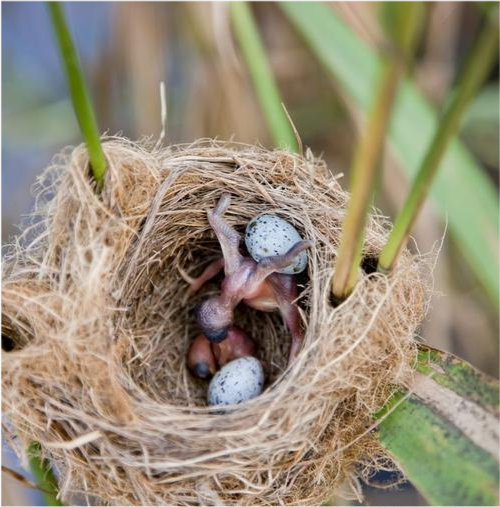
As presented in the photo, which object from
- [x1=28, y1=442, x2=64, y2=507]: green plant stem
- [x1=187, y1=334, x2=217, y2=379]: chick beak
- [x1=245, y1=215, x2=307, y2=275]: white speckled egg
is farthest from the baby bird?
[x1=28, y1=442, x2=64, y2=507]: green plant stem

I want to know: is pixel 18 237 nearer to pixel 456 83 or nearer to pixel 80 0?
pixel 456 83

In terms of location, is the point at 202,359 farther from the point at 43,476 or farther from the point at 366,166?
the point at 366,166

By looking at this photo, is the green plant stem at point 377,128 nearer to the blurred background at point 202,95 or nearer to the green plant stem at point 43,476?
the green plant stem at point 43,476

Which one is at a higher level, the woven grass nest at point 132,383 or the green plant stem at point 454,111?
the green plant stem at point 454,111

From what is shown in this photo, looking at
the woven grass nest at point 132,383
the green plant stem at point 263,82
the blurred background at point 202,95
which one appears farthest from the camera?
the blurred background at point 202,95

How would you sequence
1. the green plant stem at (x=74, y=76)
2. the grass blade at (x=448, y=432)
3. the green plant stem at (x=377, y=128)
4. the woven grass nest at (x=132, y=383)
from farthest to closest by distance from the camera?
1. the woven grass nest at (x=132, y=383)
2. the grass blade at (x=448, y=432)
3. the green plant stem at (x=74, y=76)
4. the green plant stem at (x=377, y=128)

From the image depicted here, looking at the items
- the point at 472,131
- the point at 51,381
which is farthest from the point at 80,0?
the point at 51,381

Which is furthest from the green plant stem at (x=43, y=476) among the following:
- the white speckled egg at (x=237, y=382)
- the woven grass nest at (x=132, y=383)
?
the white speckled egg at (x=237, y=382)
